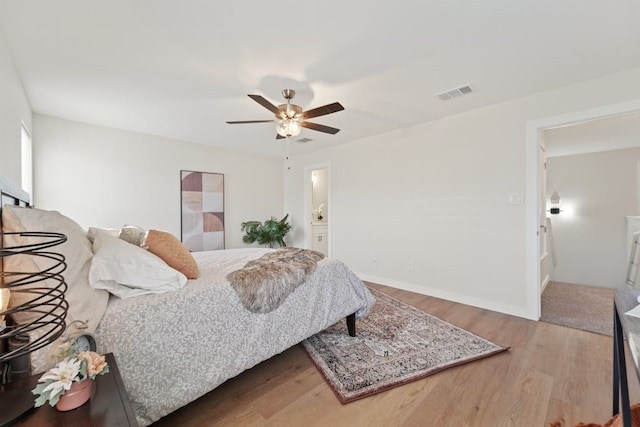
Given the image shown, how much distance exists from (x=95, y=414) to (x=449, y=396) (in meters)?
1.87

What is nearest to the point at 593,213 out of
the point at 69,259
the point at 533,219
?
the point at 533,219

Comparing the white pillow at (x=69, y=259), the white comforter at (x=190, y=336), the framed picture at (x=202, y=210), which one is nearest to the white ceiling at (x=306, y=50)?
the white pillow at (x=69, y=259)

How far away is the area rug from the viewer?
1867 mm

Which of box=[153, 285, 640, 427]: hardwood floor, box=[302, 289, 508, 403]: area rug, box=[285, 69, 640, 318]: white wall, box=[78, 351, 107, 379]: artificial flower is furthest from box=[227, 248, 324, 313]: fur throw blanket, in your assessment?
box=[285, 69, 640, 318]: white wall

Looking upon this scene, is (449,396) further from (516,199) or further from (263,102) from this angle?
(263,102)

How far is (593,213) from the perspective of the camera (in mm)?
4734

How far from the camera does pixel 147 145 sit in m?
4.05

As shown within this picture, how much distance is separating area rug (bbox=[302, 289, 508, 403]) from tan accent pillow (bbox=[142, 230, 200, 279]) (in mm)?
1198

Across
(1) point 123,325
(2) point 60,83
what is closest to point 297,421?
(1) point 123,325

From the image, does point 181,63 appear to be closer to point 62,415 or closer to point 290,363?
point 62,415

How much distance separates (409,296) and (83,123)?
4.92 meters

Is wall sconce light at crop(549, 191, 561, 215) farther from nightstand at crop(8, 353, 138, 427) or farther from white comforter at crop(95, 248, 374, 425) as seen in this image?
nightstand at crop(8, 353, 138, 427)

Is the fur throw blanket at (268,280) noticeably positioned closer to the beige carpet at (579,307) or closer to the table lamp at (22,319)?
the table lamp at (22,319)

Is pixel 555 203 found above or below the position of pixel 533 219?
above
